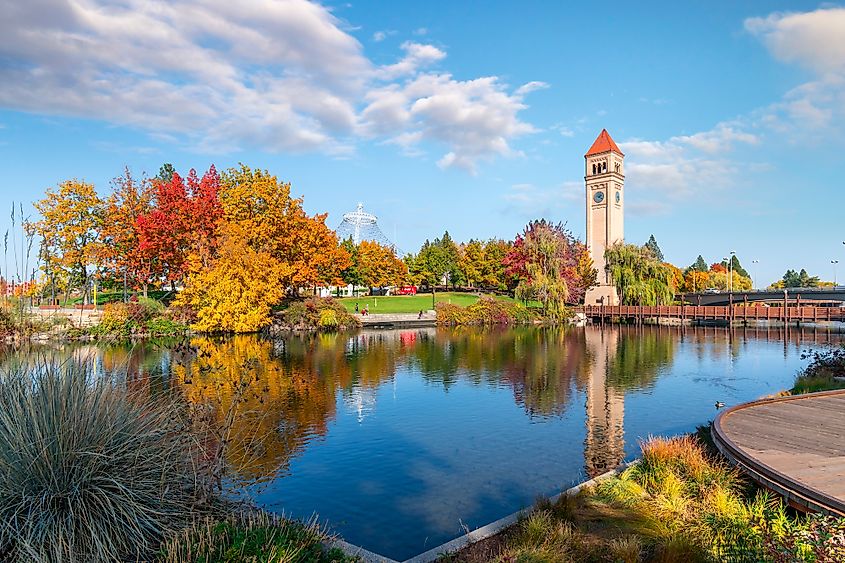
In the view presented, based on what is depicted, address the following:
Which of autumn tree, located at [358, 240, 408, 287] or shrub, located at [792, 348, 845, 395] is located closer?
shrub, located at [792, 348, 845, 395]

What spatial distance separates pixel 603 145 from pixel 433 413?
65.7m

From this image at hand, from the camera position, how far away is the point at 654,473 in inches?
383

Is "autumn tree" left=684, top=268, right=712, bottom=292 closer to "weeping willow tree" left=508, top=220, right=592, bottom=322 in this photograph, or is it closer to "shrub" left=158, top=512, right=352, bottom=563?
"weeping willow tree" left=508, top=220, right=592, bottom=322

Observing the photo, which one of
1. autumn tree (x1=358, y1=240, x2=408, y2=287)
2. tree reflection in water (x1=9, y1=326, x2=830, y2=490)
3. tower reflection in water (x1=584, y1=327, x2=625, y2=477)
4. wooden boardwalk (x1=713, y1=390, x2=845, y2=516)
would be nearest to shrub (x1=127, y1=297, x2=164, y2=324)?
tree reflection in water (x1=9, y1=326, x2=830, y2=490)

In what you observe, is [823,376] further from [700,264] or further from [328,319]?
[700,264]

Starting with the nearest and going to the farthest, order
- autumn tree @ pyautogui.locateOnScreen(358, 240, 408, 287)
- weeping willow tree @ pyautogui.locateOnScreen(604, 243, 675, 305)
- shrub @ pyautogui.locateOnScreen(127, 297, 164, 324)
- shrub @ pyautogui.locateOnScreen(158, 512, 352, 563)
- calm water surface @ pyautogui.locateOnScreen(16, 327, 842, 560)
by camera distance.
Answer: shrub @ pyautogui.locateOnScreen(158, 512, 352, 563)
calm water surface @ pyautogui.locateOnScreen(16, 327, 842, 560)
shrub @ pyautogui.locateOnScreen(127, 297, 164, 324)
weeping willow tree @ pyautogui.locateOnScreen(604, 243, 675, 305)
autumn tree @ pyautogui.locateOnScreen(358, 240, 408, 287)

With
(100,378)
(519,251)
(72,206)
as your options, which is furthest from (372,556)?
(519,251)

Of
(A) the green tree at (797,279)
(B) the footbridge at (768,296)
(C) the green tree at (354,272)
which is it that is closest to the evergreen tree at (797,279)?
(A) the green tree at (797,279)

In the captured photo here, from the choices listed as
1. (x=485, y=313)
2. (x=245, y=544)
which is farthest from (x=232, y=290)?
(x=245, y=544)

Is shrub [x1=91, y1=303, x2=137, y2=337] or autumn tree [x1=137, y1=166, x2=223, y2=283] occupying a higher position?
autumn tree [x1=137, y1=166, x2=223, y2=283]

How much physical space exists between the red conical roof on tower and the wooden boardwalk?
6515 centimetres

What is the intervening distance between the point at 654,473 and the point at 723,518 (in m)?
2.35

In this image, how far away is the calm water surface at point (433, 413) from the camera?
10.0 m

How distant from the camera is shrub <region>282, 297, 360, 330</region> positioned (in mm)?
48625
